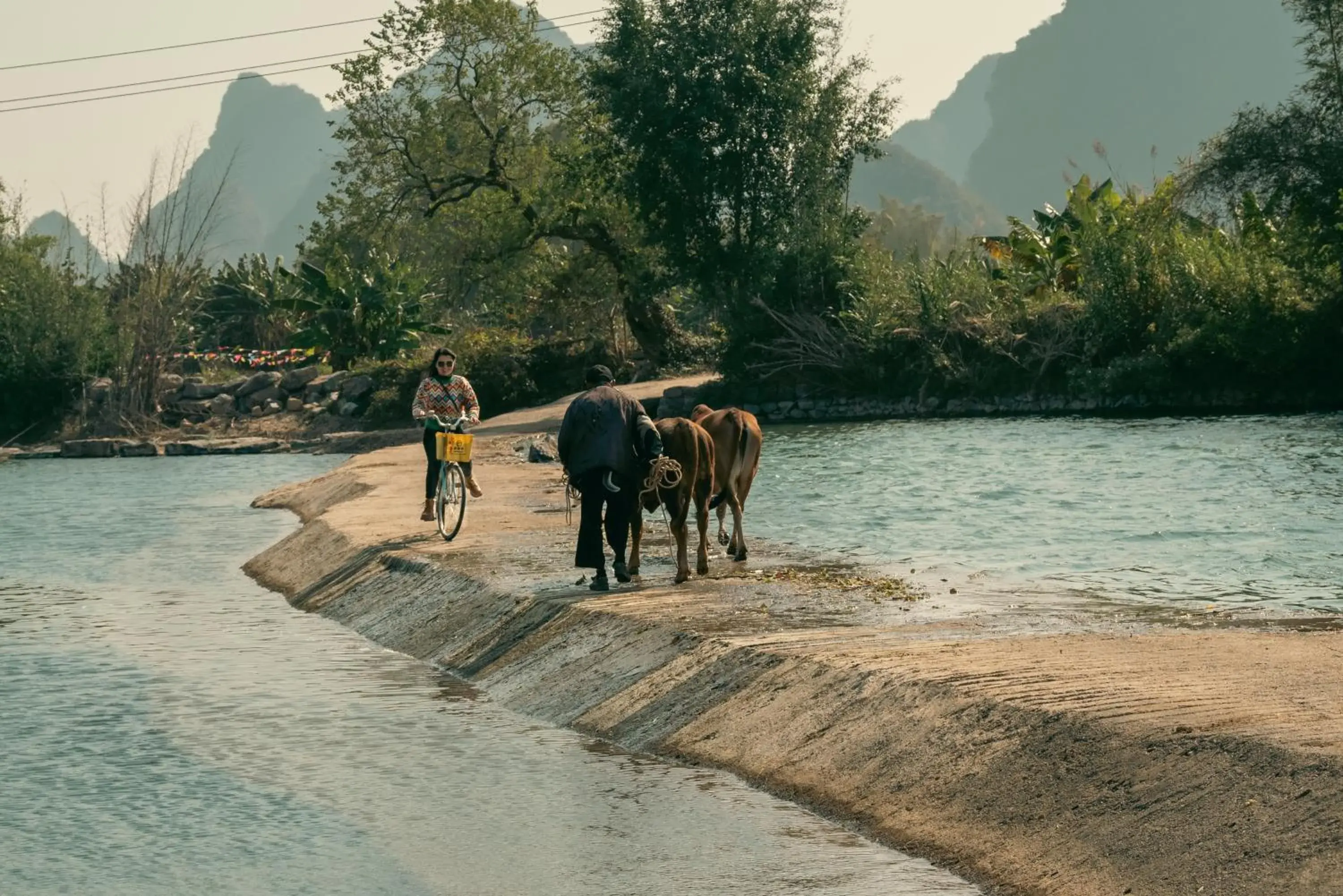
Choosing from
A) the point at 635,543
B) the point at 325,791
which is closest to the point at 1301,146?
the point at 635,543

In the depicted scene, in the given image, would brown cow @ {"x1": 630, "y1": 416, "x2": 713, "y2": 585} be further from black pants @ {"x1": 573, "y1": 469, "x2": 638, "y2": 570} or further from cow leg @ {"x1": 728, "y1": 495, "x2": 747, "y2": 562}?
cow leg @ {"x1": 728, "y1": 495, "x2": 747, "y2": 562}

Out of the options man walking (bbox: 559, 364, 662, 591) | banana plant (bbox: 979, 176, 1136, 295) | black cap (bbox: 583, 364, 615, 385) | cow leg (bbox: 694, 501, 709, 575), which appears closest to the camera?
man walking (bbox: 559, 364, 662, 591)

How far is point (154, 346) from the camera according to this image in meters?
61.8

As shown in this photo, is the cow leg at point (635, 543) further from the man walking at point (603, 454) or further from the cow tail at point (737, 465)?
the cow tail at point (737, 465)

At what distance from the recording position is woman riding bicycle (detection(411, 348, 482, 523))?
65.8 ft

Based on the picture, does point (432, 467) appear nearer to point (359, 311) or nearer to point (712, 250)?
point (712, 250)

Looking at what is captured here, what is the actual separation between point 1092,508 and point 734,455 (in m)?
8.97

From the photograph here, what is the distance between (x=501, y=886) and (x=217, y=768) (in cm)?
339

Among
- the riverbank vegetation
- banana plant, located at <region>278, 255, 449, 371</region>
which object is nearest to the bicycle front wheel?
the riverbank vegetation

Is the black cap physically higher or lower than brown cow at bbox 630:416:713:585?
higher

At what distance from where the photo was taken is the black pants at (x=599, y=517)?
14727 mm

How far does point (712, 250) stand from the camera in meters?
57.5

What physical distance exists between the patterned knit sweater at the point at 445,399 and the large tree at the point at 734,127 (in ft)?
116

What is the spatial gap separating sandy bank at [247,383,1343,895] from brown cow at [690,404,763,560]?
671 mm
